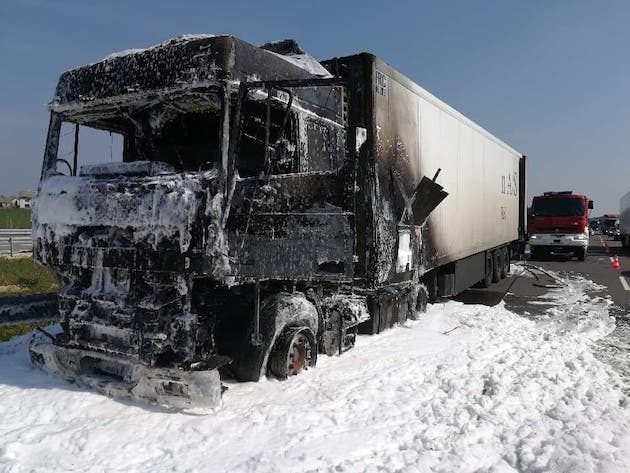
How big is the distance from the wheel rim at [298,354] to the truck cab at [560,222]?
19832 millimetres

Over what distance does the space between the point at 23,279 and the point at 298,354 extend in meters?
11.8

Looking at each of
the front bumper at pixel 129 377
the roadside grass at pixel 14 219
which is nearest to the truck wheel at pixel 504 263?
the front bumper at pixel 129 377

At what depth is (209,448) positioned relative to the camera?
376 centimetres

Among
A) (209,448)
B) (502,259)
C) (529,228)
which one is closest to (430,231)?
(209,448)

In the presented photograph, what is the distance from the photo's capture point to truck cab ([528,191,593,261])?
22.3 metres

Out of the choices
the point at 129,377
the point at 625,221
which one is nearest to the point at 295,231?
the point at 129,377

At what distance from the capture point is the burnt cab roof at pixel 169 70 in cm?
445

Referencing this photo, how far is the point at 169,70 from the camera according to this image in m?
4.61

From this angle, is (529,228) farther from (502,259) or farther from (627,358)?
(627,358)

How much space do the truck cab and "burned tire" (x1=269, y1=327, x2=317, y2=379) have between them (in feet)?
65.0

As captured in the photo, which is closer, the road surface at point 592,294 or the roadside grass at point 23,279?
the road surface at point 592,294

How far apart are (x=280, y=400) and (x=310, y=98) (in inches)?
112

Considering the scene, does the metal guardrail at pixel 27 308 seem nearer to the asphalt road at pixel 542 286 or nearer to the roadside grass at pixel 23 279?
the roadside grass at pixel 23 279

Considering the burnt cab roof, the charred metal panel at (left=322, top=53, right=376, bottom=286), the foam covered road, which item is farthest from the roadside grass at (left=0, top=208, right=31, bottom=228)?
the charred metal panel at (left=322, top=53, right=376, bottom=286)
